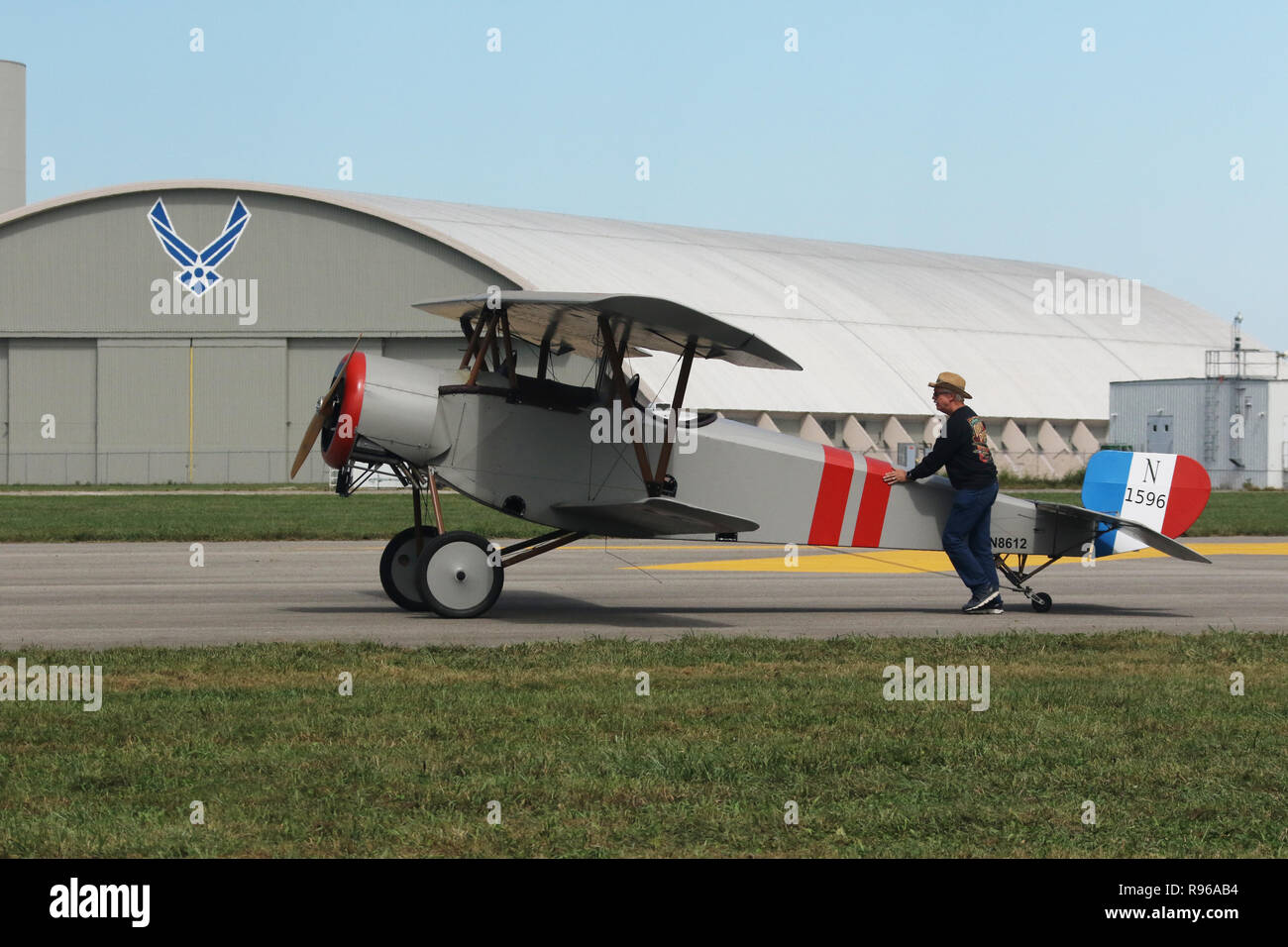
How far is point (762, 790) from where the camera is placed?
249 inches

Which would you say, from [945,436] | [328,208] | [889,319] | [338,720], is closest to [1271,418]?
[889,319]

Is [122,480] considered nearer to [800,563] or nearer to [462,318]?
[800,563]

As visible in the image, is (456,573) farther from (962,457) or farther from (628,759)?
(628,759)

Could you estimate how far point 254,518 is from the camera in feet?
92.7

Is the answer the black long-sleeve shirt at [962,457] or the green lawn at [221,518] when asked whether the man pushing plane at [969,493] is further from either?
the green lawn at [221,518]

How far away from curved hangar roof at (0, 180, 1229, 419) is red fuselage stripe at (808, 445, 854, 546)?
1303 inches

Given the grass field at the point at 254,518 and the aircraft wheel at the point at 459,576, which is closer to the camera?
the aircraft wheel at the point at 459,576

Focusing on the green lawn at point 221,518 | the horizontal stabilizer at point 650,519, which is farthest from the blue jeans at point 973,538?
the green lawn at point 221,518

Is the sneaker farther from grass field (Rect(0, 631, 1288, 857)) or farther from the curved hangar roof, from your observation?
the curved hangar roof

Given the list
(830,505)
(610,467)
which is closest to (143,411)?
(610,467)

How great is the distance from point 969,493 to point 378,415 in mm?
5266

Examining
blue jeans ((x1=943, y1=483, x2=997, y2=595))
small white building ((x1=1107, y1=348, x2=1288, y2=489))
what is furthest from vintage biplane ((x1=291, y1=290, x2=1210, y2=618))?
small white building ((x1=1107, y1=348, x2=1288, y2=489))

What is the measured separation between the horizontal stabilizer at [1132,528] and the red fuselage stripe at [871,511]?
163cm

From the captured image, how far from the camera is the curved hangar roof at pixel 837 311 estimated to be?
50719mm
